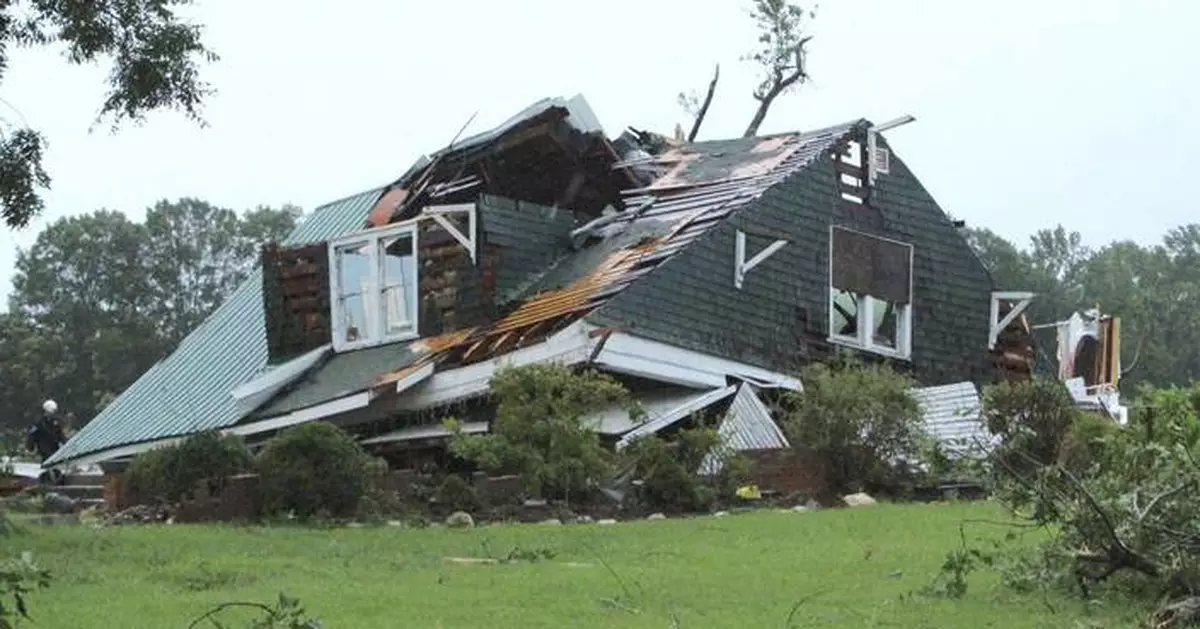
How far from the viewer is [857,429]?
18016mm

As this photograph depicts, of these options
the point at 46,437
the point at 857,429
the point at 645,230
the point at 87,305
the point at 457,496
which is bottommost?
the point at 457,496

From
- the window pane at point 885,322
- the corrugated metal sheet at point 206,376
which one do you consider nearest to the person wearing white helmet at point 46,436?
the corrugated metal sheet at point 206,376

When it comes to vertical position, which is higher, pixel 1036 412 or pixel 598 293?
pixel 598 293

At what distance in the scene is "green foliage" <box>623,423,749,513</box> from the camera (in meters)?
17.0

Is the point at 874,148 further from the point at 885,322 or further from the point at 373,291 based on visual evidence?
the point at 373,291

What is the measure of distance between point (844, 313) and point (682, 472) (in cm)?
970

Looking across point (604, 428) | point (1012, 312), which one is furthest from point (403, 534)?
point (1012, 312)

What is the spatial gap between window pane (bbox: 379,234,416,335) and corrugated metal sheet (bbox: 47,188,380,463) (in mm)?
2529

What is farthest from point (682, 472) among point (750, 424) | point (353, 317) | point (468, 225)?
point (353, 317)

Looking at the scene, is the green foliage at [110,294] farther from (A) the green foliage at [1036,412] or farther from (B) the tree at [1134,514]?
(B) the tree at [1134,514]

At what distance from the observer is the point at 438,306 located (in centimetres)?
2405

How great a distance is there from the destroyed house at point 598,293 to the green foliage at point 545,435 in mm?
1969

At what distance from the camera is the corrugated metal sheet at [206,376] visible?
2606 cm

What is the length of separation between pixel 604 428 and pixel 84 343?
153 feet
